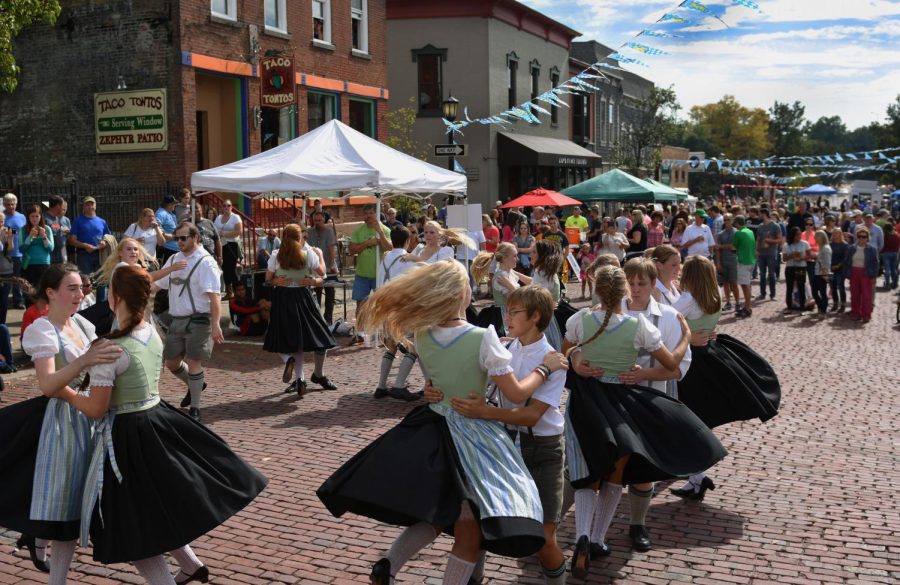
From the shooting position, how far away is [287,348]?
973 cm

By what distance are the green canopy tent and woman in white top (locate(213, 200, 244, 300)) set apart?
35.6ft

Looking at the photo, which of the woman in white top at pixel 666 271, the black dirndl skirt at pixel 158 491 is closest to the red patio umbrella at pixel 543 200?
the woman in white top at pixel 666 271

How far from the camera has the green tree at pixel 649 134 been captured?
47344mm

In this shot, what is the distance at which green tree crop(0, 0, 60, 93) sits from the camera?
1744 cm

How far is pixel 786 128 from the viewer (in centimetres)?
11281

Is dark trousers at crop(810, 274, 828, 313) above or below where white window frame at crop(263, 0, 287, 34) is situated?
below

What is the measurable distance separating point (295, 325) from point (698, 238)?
32.7ft

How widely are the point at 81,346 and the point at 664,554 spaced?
11.4 ft

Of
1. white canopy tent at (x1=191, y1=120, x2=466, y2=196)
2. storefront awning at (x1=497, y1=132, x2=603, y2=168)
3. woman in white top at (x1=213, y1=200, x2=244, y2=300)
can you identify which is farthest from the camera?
storefront awning at (x1=497, y1=132, x2=603, y2=168)

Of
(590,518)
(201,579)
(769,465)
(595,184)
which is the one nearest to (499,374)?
(590,518)

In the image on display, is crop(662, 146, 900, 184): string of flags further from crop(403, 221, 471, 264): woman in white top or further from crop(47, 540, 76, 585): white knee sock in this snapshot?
crop(47, 540, 76, 585): white knee sock

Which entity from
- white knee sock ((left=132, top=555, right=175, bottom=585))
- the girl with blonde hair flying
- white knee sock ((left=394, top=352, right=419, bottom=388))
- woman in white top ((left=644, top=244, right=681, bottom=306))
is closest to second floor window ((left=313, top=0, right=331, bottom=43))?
white knee sock ((left=394, top=352, right=419, bottom=388))

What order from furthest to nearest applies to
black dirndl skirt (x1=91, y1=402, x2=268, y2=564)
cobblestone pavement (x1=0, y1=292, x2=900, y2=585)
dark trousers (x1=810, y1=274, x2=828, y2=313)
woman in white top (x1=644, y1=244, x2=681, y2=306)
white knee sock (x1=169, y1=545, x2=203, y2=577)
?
dark trousers (x1=810, y1=274, x2=828, y2=313)
woman in white top (x1=644, y1=244, x2=681, y2=306)
cobblestone pavement (x1=0, y1=292, x2=900, y2=585)
white knee sock (x1=169, y1=545, x2=203, y2=577)
black dirndl skirt (x1=91, y1=402, x2=268, y2=564)

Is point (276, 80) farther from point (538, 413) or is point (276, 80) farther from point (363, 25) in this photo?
point (538, 413)
